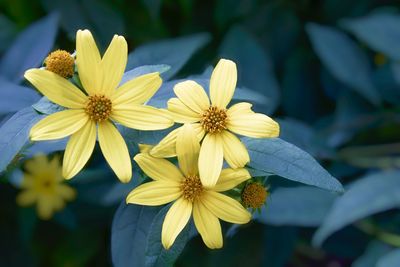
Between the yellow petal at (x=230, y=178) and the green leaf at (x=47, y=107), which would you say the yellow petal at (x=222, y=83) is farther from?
the green leaf at (x=47, y=107)

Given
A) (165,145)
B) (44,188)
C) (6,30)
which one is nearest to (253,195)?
(165,145)

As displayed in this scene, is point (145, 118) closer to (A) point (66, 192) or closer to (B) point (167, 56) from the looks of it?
(B) point (167, 56)

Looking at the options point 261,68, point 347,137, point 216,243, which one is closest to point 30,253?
point 261,68

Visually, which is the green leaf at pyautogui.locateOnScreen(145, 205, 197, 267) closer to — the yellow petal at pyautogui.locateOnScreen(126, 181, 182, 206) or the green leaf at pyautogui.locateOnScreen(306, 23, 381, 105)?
the yellow petal at pyautogui.locateOnScreen(126, 181, 182, 206)

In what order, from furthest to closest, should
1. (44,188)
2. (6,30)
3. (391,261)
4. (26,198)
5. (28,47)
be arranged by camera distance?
(44,188) → (26,198) → (6,30) → (28,47) → (391,261)

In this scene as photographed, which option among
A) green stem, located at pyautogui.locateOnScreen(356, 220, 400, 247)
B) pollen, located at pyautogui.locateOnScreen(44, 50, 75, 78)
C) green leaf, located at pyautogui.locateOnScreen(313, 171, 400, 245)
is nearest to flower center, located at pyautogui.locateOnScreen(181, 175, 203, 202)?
pollen, located at pyautogui.locateOnScreen(44, 50, 75, 78)

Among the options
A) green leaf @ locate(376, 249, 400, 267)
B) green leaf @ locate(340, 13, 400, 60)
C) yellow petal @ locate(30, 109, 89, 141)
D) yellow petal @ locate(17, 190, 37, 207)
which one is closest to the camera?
yellow petal @ locate(30, 109, 89, 141)
